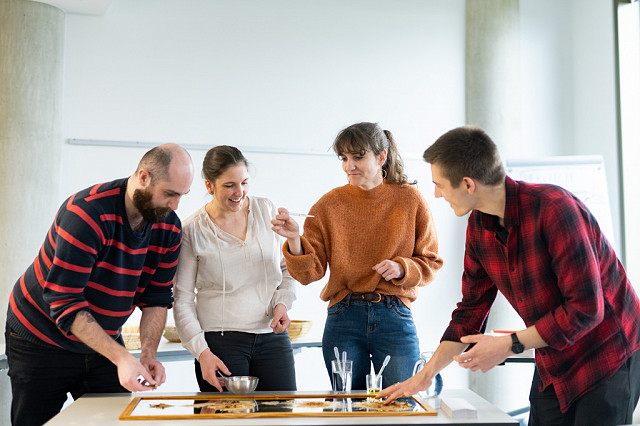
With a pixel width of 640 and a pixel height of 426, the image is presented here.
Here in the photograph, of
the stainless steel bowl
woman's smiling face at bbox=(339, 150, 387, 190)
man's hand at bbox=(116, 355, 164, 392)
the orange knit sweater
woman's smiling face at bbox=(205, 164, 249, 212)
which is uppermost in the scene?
woman's smiling face at bbox=(339, 150, 387, 190)

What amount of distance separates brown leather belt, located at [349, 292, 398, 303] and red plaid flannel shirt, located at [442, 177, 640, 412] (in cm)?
54

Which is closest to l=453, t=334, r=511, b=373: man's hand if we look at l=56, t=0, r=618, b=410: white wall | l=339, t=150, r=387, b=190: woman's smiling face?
l=339, t=150, r=387, b=190: woman's smiling face

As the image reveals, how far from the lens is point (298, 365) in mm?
4566

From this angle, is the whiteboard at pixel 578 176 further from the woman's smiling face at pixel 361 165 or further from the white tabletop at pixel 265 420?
the white tabletop at pixel 265 420

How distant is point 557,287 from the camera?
1.77 meters

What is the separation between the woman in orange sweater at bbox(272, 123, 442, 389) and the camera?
7.59 feet

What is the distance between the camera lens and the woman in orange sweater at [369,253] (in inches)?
91.0

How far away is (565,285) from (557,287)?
12 cm

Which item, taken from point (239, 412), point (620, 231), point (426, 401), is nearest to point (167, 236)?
point (239, 412)

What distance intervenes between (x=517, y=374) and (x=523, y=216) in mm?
3406

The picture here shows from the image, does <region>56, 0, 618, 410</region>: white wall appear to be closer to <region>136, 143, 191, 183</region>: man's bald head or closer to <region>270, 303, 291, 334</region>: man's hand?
<region>270, 303, 291, 334</region>: man's hand

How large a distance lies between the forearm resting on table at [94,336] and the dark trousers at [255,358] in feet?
1.30

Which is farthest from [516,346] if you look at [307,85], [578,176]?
[307,85]

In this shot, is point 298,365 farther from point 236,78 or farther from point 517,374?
point 236,78
